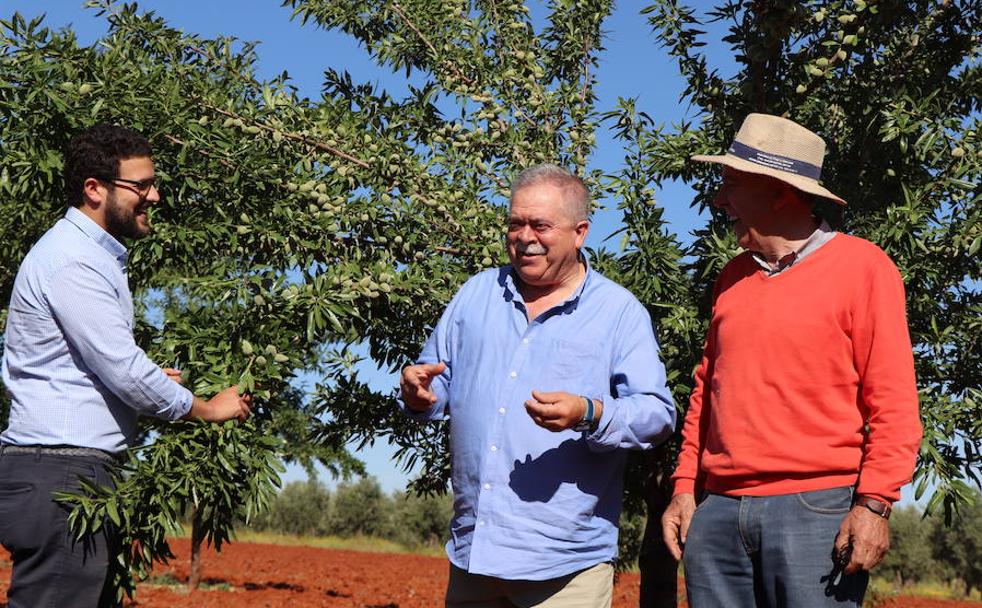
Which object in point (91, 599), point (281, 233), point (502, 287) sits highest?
point (281, 233)

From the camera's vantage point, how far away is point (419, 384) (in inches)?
140

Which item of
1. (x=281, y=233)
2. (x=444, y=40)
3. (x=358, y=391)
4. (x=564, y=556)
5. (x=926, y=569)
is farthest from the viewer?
(x=926, y=569)

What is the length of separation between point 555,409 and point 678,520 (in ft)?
2.20

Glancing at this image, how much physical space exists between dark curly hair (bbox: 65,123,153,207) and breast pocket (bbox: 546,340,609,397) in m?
1.71

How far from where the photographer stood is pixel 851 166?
6383mm

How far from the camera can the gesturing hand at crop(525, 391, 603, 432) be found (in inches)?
123

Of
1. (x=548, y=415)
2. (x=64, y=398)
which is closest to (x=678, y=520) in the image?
(x=548, y=415)

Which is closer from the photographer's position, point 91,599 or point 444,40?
point 91,599

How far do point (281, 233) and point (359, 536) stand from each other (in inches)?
1315

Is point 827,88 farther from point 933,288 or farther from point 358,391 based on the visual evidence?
point 358,391

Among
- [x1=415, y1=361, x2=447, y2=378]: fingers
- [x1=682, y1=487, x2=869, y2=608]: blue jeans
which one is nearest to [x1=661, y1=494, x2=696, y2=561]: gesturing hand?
Answer: [x1=682, y1=487, x2=869, y2=608]: blue jeans

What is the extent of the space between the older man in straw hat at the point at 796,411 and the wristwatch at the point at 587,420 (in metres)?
0.42

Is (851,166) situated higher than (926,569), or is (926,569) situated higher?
(851,166)

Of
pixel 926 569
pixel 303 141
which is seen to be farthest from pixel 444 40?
pixel 926 569
